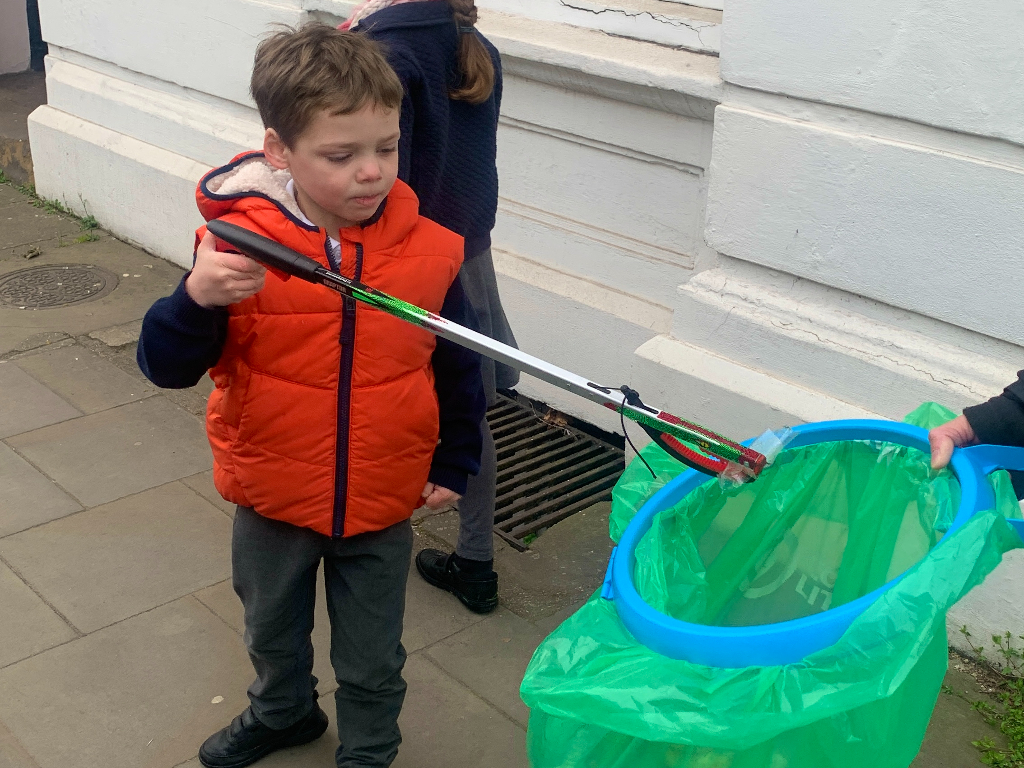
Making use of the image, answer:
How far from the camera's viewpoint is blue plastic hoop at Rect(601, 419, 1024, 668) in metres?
1.42

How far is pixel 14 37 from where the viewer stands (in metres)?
7.76

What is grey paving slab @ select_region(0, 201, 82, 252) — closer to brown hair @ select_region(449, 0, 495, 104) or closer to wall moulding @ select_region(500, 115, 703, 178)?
wall moulding @ select_region(500, 115, 703, 178)

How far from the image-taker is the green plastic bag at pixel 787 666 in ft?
4.62

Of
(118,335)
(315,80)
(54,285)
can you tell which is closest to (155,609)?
(315,80)

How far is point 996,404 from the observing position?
181 centimetres

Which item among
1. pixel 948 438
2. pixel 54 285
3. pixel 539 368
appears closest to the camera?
pixel 539 368

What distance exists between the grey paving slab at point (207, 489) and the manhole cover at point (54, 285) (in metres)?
1.69

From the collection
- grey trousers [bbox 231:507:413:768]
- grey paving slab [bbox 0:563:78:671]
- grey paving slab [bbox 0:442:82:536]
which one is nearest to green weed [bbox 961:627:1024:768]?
grey trousers [bbox 231:507:413:768]

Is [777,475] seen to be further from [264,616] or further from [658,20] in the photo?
[658,20]

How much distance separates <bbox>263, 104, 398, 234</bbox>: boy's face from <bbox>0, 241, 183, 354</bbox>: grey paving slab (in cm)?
301

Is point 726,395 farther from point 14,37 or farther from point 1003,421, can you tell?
point 14,37

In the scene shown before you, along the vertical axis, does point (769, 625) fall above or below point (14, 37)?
above

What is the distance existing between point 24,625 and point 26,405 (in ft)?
4.48

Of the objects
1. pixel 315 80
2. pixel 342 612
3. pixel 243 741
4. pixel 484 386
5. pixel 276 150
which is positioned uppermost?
pixel 315 80
